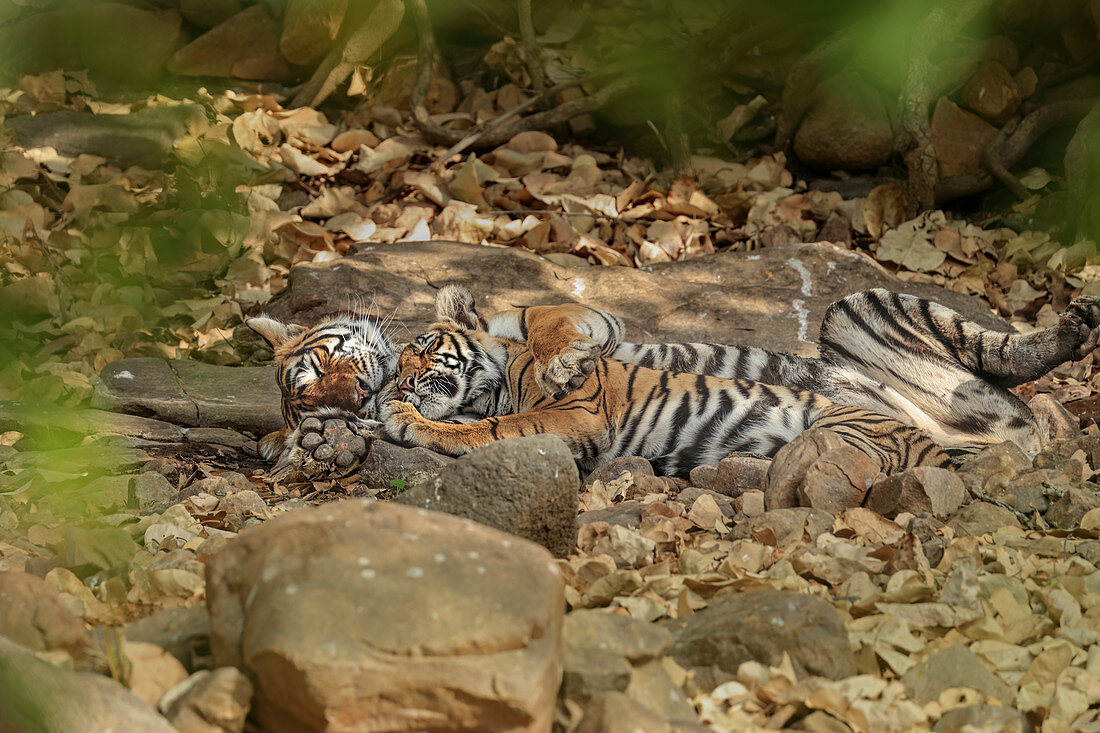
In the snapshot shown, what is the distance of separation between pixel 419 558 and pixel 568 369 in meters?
2.59

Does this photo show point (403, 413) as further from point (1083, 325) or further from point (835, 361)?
point (1083, 325)

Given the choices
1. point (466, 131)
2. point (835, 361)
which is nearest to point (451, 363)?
point (835, 361)

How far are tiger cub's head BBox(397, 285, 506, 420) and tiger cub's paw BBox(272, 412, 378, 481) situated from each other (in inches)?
14.2

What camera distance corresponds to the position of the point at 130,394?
4.94m

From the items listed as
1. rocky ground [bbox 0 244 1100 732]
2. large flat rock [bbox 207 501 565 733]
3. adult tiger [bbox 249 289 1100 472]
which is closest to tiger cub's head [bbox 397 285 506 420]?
adult tiger [bbox 249 289 1100 472]

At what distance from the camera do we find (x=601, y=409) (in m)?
4.29

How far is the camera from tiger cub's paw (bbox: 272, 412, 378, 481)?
13.4 feet

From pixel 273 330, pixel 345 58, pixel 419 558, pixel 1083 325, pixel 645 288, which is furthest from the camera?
pixel 345 58

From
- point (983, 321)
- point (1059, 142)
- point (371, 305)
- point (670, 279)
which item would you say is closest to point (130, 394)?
point (371, 305)

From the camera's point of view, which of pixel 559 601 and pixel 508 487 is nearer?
pixel 559 601

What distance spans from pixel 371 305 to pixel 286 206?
2.21 meters

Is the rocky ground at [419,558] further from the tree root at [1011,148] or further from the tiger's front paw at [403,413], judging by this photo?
the tree root at [1011,148]

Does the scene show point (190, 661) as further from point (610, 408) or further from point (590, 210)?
point (590, 210)

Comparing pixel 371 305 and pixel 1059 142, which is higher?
pixel 1059 142
